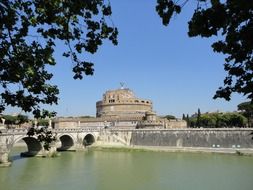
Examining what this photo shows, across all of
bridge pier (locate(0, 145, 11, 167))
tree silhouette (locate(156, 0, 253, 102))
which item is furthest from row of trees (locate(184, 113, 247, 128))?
tree silhouette (locate(156, 0, 253, 102))

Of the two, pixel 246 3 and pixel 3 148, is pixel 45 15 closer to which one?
pixel 246 3

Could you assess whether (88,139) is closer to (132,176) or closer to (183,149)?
(183,149)

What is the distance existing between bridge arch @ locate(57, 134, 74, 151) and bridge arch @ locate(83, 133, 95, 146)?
2.82 m

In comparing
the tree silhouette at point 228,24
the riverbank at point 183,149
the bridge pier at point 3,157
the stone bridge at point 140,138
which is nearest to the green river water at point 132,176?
the bridge pier at point 3,157

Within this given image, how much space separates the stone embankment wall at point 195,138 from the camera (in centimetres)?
3444

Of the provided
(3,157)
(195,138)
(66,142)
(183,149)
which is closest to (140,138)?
(183,149)

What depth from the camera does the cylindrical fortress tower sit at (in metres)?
59.4

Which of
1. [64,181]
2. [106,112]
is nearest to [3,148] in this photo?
[64,181]

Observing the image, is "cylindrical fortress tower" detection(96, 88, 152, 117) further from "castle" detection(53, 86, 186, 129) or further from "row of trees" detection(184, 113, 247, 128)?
"row of trees" detection(184, 113, 247, 128)

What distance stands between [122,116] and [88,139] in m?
10.5

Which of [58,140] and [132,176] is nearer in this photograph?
[132,176]

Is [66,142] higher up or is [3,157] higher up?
[66,142]

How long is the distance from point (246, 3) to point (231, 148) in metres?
32.9

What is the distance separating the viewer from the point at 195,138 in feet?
123
